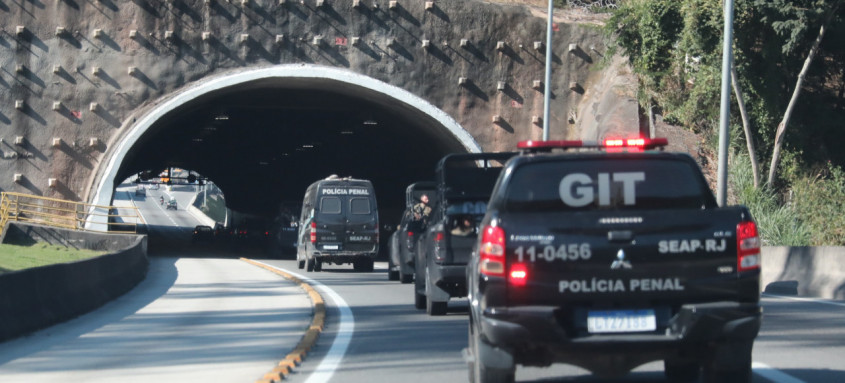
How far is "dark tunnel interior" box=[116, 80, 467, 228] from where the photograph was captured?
132 ft

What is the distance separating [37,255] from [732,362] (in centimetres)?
2668

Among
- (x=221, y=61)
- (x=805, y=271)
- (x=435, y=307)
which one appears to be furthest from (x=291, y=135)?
(x=435, y=307)

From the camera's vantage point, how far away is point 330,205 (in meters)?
31.8

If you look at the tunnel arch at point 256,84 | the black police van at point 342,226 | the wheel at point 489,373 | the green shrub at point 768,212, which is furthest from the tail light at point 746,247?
the tunnel arch at point 256,84

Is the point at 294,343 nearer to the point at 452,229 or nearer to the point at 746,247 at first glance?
the point at 452,229

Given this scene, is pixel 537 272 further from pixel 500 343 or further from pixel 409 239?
pixel 409 239

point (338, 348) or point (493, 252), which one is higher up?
point (493, 252)

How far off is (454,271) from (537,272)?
7.31 metres

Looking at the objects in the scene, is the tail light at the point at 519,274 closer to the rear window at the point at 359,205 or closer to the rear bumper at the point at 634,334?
the rear bumper at the point at 634,334

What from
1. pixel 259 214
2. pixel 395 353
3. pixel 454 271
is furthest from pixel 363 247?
pixel 259 214

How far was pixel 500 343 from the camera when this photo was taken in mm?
7305

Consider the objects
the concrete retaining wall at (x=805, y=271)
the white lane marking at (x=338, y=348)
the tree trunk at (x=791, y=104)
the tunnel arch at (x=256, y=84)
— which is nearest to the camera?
the white lane marking at (x=338, y=348)

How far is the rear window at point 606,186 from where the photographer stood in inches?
302

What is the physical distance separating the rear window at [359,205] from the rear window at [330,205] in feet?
1.28
